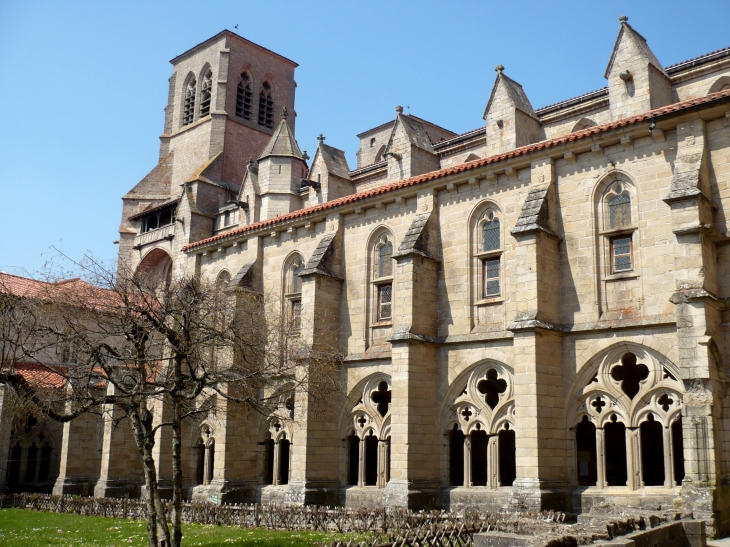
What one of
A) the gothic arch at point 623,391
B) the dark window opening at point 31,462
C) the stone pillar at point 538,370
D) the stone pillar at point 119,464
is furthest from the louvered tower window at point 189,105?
the gothic arch at point 623,391

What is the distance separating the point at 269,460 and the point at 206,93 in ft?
100

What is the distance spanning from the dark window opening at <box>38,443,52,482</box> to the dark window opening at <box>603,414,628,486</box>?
25240 mm

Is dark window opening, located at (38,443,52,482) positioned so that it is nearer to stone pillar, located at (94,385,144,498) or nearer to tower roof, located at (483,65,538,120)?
stone pillar, located at (94,385,144,498)

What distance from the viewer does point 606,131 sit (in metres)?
19.4

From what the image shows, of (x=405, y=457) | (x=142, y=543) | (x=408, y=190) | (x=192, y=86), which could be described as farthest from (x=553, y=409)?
(x=192, y=86)

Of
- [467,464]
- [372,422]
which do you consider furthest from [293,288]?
[467,464]

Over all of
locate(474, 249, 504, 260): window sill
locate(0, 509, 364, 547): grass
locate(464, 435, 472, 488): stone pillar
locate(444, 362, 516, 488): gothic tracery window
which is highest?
locate(474, 249, 504, 260): window sill

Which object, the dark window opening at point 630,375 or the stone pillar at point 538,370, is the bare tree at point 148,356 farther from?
the dark window opening at point 630,375

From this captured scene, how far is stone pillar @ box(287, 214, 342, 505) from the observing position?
23609 mm

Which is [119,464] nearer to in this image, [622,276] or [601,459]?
[601,459]

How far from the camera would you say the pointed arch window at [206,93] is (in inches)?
1996

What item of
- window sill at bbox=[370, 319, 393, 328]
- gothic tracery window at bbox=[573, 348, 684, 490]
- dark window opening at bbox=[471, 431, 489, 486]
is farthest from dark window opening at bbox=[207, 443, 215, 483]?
gothic tracery window at bbox=[573, 348, 684, 490]

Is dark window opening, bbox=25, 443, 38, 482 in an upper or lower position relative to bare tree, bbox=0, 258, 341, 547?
lower

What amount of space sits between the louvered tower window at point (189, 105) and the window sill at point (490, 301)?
35332 mm
